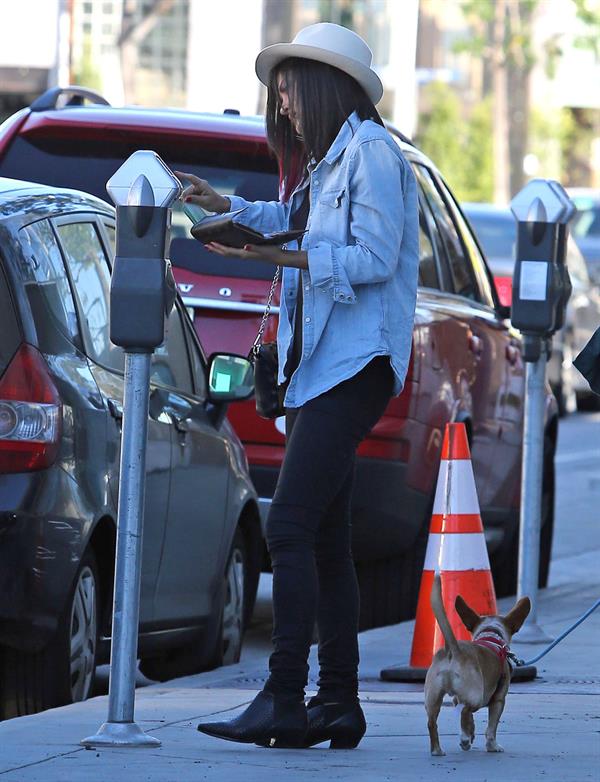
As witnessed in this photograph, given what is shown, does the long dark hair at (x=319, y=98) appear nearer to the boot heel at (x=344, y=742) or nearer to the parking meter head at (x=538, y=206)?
the boot heel at (x=344, y=742)

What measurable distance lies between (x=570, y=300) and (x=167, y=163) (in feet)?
40.3

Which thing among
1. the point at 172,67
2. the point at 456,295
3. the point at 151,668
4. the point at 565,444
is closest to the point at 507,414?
the point at 456,295

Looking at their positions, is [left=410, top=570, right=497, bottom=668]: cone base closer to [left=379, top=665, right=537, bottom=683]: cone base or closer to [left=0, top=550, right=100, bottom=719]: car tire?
[left=379, top=665, right=537, bottom=683]: cone base

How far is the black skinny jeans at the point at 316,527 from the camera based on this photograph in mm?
5215

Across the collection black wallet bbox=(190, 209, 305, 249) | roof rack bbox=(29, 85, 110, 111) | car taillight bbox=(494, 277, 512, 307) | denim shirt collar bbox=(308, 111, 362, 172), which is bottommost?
car taillight bbox=(494, 277, 512, 307)

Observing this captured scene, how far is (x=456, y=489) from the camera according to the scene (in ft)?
23.7

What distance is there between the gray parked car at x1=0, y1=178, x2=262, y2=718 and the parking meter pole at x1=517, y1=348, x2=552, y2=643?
1147 mm

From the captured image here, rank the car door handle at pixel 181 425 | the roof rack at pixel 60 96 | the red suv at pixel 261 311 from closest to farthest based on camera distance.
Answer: the car door handle at pixel 181 425, the red suv at pixel 261 311, the roof rack at pixel 60 96

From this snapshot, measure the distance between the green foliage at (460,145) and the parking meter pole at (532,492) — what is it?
40.1 metres

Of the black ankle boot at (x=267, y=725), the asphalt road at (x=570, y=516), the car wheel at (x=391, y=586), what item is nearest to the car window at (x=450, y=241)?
the car wheel at (x=391, y=586)

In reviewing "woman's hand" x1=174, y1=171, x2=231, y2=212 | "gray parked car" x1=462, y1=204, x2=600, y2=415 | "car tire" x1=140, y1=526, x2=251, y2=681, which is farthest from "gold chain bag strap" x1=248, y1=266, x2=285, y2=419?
"gray parked car" x1=462, y1=204, x2=600, y2=415

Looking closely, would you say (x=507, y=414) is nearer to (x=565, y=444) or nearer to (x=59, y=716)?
(x=59, y=716)

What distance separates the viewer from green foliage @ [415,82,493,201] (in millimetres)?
49281

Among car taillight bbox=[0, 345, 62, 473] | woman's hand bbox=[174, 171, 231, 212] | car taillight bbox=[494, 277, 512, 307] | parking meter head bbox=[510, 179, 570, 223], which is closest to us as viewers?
woman's hand bbox=[174, 171, 231, 212]
